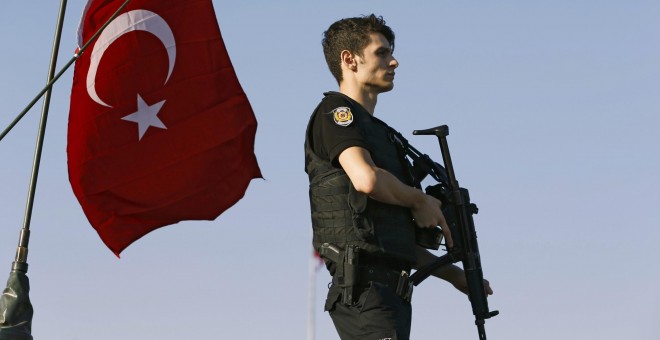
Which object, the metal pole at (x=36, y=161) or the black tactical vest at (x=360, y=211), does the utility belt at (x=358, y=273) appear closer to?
the black tactical vest at (x=360, y=211)

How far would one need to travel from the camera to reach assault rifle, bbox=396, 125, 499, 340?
6438mm

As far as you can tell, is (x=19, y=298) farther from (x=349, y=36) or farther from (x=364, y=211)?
(x=349, y=36)

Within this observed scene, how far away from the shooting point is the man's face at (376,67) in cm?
639

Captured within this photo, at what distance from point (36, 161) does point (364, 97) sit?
181 cm

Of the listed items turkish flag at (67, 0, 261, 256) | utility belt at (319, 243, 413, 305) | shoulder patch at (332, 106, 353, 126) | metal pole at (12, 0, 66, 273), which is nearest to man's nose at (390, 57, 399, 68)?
shoulder patch at (332, 106, 353, 126)

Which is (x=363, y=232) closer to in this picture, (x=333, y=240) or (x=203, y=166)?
(x=333, y=240)

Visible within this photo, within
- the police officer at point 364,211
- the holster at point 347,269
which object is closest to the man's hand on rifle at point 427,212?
the police officer at point 364,211

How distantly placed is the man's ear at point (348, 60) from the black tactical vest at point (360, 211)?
0.32 meters

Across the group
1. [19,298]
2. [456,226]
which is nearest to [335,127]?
[456,226]

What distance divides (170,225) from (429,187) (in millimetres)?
3347

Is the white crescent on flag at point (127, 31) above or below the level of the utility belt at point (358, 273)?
above

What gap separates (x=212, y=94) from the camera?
379 inches

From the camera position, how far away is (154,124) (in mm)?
9312

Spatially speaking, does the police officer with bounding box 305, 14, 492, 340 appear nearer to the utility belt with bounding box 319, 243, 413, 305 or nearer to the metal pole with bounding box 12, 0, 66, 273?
the utility belt with bounding box 319, 243, 413, 305
